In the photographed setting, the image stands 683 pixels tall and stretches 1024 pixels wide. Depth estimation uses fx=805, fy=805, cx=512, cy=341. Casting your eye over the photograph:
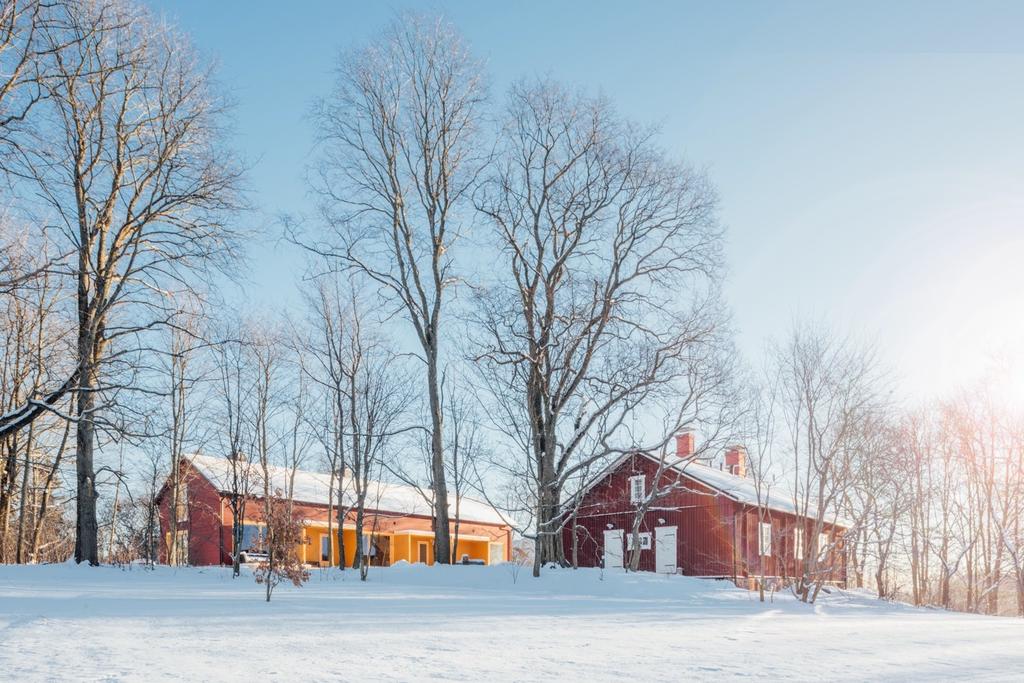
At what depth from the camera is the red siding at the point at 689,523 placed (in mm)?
29953

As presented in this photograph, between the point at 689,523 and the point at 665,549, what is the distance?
157cm

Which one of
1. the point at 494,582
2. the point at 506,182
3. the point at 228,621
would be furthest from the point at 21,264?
the point at 506,182

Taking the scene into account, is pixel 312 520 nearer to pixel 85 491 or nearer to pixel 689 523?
pixel 689 523

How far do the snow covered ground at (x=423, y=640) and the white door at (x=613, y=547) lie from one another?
18056 millimetres

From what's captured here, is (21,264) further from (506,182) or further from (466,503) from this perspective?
(466,503)

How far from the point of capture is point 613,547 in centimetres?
3262

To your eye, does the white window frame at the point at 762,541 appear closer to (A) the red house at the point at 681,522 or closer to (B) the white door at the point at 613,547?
(A) the red house at the point at 681,522

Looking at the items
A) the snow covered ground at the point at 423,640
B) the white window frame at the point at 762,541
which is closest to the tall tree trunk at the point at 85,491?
the snow covered ground at the point at 423,640

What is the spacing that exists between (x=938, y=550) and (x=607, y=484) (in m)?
16.3

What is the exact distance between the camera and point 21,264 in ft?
36.5

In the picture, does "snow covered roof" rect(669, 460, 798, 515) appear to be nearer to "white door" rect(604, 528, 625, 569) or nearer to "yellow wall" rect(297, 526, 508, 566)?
"white door" rect(604, 528, 625, 569)

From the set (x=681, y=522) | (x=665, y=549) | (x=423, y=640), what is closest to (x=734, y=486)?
(x=681, y=522)

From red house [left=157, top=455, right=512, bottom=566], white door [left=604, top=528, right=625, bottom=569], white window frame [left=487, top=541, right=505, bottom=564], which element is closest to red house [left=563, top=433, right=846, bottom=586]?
white door [left=604, top=528, right=625, bottom=569]

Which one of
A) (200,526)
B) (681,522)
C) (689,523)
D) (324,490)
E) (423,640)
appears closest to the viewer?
(423,640)
